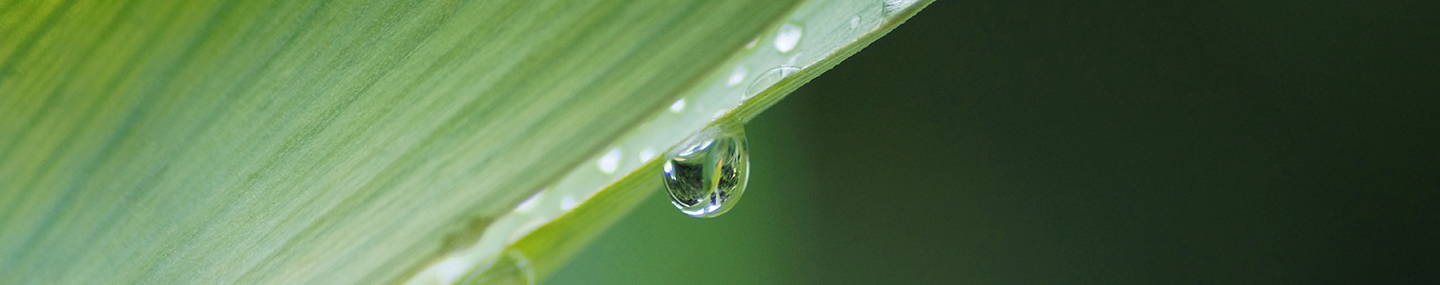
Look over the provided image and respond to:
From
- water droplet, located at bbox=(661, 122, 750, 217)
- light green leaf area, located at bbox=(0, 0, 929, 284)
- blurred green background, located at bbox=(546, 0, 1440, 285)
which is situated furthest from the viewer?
blurred green background, located at bbox=(546, 0, 1440, 285)

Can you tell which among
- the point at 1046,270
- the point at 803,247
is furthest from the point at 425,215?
the point at 1046,270

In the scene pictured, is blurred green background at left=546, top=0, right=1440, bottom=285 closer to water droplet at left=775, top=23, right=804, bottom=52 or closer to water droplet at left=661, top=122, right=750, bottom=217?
water droplet at left=661, top=122, right=750, bottom=217

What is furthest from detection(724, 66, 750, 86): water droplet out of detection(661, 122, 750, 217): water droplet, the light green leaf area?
detection(661, 122, 750, 217): water droplet

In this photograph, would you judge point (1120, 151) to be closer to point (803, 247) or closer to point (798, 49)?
point (803, 247)

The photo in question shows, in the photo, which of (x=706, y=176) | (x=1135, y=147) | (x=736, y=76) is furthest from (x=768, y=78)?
(x=1135, y=147)

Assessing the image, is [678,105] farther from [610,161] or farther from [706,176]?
[706,176]

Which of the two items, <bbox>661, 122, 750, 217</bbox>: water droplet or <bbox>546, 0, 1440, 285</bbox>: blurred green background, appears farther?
<bbox>546, 0, 1440, 285</bbox>: blurred green background

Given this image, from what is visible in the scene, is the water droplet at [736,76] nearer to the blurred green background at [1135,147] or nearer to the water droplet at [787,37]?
the water droplet at [787,37]

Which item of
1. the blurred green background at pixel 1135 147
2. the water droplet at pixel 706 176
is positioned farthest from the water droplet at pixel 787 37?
the blurred green background at pixel 1135 147
